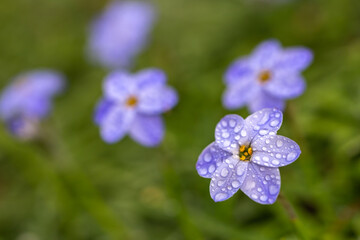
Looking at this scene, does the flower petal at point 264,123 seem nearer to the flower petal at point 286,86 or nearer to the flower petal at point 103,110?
the flower petal at point 286,86

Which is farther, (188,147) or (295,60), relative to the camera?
(188,147)

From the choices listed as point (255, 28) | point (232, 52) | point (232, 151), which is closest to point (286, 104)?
point (232, 151)

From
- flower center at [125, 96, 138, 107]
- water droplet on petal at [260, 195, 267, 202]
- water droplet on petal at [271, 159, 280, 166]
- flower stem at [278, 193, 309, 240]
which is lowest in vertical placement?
flower stem at [278, 193, 309, 240]

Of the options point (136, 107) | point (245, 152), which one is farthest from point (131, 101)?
point (245, 152)

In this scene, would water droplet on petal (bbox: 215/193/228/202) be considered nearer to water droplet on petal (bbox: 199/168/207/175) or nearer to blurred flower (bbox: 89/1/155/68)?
water droplet on petal (bbox: 199/168/207/175)

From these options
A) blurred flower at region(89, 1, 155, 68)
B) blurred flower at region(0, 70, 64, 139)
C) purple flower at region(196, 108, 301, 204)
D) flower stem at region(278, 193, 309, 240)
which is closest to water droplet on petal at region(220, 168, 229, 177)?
purple flower at region(196, 108, 301, 204)

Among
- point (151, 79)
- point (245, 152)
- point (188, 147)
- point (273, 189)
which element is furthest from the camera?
point (188, 147)

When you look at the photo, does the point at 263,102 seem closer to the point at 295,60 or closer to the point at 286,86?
the point at 286,86
